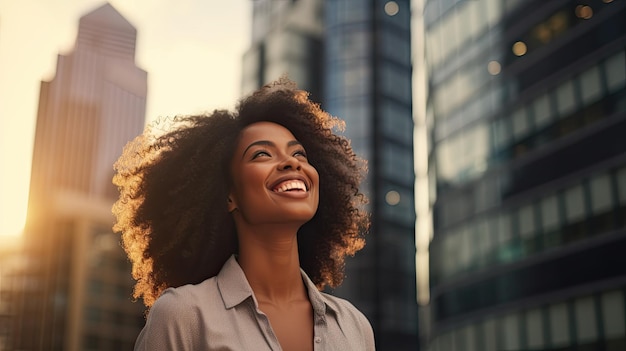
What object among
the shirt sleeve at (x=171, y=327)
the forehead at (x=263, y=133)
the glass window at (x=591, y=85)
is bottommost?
the shirt sleeve at (x=171, y=327)

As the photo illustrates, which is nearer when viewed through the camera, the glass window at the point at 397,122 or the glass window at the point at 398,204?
the glass window at the point at 398,204

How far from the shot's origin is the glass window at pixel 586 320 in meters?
31.4

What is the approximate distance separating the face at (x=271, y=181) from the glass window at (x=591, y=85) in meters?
30.4

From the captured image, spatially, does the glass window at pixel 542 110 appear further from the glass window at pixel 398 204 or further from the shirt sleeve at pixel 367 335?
the glass window at pixel 398 204

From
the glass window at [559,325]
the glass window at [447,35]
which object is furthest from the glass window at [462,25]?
the glass window at [559,325]

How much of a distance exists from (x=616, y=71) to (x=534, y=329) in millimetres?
10396

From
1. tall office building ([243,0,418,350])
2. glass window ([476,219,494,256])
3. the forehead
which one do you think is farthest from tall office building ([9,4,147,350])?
the forehead

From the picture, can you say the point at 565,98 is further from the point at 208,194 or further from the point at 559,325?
the point at 208,194

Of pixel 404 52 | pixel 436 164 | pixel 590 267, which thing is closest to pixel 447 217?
pixel 436 164

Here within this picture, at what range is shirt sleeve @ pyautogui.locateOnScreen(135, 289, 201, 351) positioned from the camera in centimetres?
328

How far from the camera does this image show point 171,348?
327cm

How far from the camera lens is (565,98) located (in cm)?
3425

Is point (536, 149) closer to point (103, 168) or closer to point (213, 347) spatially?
point (213, 347)

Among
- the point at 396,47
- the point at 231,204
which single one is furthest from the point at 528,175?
the point at 396,47
